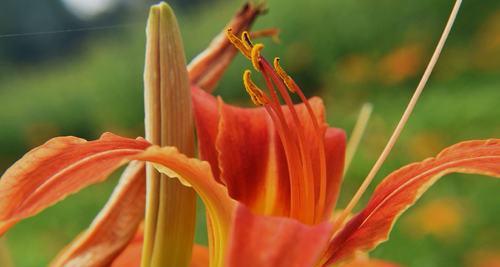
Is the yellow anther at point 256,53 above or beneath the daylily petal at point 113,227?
above

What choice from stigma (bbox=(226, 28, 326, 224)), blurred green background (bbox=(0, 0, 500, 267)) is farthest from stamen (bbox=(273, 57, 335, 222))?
blurred green background (bbox=(0, 0, 500, 267))

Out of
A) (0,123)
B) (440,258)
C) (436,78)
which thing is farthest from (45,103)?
(440,258)

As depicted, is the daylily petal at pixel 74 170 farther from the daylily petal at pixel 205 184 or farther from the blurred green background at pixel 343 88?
the blurred green background at pixel 343 88

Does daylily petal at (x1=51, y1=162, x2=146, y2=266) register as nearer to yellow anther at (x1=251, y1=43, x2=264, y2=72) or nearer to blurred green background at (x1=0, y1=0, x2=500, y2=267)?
yellow anther at (x1=251, y1=43, x2=264, y2=72)

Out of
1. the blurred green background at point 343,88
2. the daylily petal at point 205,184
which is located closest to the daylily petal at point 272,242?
the daylily petal at point 205,184

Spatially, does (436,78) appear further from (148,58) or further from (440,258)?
(148,58)

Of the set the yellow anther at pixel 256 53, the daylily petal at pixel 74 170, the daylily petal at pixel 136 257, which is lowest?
the daylily petal at pixel 136 257
